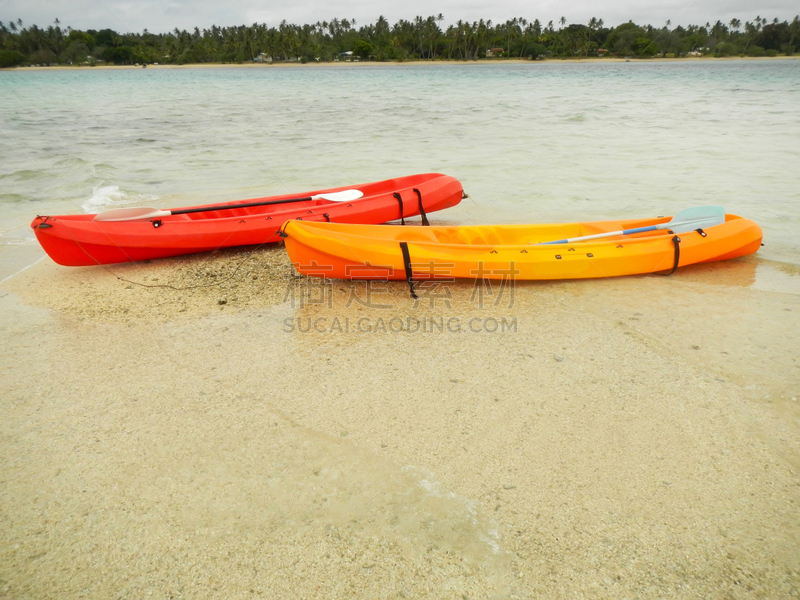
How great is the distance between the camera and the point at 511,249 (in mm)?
4258

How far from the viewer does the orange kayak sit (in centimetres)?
406

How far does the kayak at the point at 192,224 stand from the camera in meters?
4.59

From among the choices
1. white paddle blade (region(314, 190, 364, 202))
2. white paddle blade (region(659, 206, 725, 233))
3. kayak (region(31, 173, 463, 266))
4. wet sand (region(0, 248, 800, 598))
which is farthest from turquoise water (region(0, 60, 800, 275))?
wet sand (region(0, 248, 800, 598))

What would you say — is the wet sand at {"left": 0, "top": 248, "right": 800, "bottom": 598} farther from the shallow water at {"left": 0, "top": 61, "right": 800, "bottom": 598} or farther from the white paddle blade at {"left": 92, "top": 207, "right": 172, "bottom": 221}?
the white paddle blade at {"left": 92, "top": 207, "right": 172, "bottom": 221}

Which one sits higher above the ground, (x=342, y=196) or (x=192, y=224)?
(x=342, y=196)

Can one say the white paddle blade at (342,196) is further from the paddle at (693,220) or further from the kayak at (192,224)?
the paddle at (693,220)

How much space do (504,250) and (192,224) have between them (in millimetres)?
3024

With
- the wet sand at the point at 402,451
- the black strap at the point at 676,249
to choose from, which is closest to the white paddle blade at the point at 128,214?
the wet sand at the point at 402,451

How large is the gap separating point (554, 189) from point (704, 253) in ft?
12.4

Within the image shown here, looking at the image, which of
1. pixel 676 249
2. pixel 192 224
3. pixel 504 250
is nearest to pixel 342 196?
pixel 192 224

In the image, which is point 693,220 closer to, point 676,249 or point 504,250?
point 676,249

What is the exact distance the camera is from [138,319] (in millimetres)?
3928

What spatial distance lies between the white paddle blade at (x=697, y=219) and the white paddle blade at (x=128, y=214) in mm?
4879

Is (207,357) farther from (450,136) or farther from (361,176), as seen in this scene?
(450,136)
